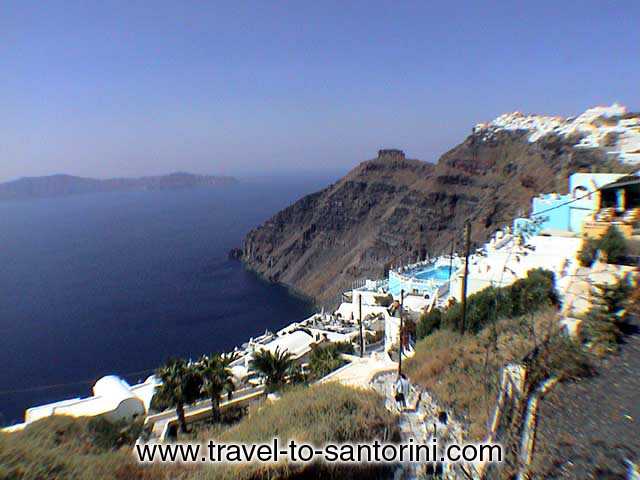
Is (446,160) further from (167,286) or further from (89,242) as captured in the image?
(89,242)

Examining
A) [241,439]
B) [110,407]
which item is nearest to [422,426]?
[241,439]

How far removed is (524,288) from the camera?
12570 millimetres

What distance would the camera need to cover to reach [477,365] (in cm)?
814

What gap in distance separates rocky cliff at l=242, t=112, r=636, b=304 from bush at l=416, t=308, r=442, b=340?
3531 cm

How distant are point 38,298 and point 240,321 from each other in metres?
32.8

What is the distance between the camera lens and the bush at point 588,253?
11.7m

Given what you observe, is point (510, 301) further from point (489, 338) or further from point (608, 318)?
point (608, 318)

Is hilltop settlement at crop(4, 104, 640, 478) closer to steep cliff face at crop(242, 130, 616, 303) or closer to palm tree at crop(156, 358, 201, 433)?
palm tree at crop(156, 358, 201, 433)

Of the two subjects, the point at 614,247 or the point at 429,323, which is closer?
the point at 614,247

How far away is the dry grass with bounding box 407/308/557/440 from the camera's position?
671 centimetres

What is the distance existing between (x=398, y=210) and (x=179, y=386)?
67.9 m

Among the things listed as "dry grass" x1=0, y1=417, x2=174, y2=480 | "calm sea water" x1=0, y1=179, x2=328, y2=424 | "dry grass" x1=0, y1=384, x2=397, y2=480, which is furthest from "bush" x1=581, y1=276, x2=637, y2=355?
"calm sea water" x1=0, y1=179, x2=328, y2=424

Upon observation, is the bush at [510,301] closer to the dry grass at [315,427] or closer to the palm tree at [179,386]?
the dry grass at [315,427]

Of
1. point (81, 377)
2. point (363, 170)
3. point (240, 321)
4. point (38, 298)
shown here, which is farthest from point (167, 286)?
point (363, 170)
